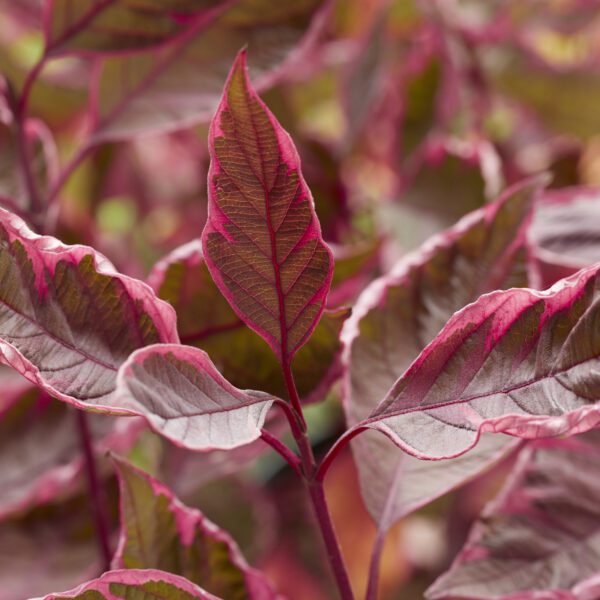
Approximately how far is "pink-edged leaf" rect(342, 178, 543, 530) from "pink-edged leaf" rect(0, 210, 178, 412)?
5.4 inches

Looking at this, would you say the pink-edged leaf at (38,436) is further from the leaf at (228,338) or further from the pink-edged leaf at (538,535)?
the pink-edged leaf at (538,535)

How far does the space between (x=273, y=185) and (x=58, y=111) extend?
63cm

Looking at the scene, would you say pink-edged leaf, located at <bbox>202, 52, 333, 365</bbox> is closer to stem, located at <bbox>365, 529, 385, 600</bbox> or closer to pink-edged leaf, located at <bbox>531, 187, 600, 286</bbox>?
stem, located at <bbox>365, 529, 385, 600</bbox>

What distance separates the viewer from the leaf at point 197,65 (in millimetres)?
542

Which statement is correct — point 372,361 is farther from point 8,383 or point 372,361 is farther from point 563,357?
point 8,383

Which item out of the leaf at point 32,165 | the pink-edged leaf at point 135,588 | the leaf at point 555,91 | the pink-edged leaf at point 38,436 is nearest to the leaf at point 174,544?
the pink-edged leaf at point 135,588

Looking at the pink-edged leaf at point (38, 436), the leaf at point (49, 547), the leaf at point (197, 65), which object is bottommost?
the leaf at point (49, 547)

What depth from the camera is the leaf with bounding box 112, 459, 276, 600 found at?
0.43m

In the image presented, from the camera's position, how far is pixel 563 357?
339 millimetres

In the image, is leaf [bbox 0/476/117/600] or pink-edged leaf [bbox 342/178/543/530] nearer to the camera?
pink-edged leaf [bbox 342/178/543/530]

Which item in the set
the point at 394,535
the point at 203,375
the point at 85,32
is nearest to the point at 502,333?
the point at 203,375

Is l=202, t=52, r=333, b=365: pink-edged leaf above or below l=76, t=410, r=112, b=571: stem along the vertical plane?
above

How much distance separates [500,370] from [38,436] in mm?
427

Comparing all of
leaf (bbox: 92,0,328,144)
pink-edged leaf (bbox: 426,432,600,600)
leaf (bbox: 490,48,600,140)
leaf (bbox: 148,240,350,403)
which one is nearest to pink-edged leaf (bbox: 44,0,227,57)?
leaf (bbox: 92,0,328,144)
